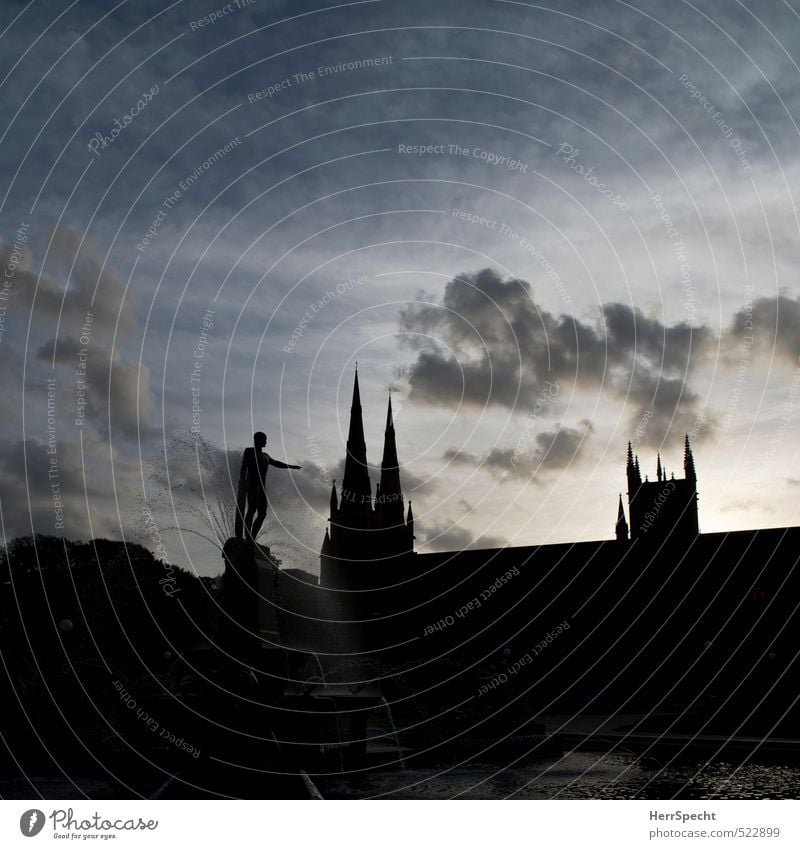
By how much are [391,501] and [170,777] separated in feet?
221

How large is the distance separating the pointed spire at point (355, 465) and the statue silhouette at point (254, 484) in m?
61.6

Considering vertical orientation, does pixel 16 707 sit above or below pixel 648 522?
below

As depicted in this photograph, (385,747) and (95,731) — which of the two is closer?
(95,731)

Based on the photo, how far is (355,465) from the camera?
7900cm

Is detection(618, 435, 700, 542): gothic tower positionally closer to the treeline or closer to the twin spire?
Answer: the twin spire

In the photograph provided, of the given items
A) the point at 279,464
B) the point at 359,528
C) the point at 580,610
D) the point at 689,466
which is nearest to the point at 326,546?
the point at 359,528

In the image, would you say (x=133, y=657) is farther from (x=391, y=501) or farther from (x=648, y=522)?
(x=648, y=522)

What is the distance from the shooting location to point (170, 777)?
1495 centimetres

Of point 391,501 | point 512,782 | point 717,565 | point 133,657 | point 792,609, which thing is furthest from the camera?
point 391,501

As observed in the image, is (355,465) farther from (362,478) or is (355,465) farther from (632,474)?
(632,474)

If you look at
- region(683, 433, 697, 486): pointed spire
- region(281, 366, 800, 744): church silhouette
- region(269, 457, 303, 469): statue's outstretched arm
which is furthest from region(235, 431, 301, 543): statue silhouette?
region(683, 433, 697, 486): pointed spire

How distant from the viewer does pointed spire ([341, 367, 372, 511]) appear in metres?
77.8
